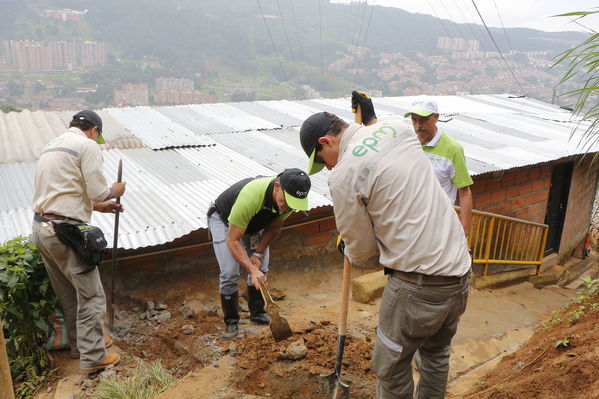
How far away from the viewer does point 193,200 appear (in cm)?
508

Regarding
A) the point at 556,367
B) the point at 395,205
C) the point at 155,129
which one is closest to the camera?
the point at 395,205

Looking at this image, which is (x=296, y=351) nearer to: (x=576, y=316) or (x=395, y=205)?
(x=395, y=205)

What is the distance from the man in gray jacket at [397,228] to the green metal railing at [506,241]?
4845 millimetres

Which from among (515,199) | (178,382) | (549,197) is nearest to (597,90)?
(178,382)

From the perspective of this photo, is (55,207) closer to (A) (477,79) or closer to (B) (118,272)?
(B) (118,272)

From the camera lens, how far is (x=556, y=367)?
2.84m

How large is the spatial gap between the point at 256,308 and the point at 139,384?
1.30 m

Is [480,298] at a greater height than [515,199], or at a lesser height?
lesser

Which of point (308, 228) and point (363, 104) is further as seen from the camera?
point (308, 228)

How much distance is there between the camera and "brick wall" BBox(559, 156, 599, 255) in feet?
35.9

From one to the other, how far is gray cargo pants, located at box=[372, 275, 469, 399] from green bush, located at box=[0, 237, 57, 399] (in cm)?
274

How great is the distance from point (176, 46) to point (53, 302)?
56.1m

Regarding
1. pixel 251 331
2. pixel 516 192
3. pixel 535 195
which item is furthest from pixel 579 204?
pixel 251 331

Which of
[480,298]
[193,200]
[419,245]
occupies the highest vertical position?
[419,245]
